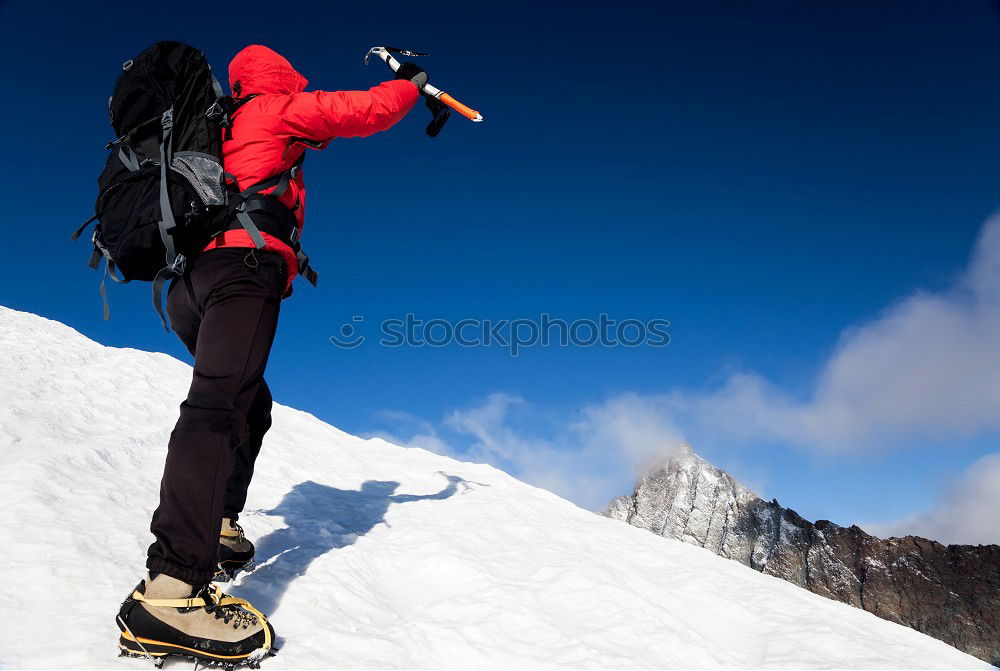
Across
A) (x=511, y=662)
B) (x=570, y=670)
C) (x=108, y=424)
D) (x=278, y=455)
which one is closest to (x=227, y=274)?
(x=511, y=662)

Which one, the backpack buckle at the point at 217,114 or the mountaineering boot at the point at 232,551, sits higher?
the backpack buckle at the point at 217,114

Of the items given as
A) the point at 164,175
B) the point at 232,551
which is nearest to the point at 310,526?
the point at 232,551

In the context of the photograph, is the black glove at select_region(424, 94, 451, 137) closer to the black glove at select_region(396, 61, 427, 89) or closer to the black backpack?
the black glove at select_region(396, 61, 427, 89)

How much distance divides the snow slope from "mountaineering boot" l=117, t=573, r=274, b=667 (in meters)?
0.15

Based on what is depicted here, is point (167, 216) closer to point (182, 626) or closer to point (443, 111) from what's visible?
point (182, 626)

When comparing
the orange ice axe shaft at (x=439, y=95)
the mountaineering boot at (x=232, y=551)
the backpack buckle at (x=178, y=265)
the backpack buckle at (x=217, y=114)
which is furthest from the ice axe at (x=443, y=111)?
the mountaineering boot at (x=232, y=551)

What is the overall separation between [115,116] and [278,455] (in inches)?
241

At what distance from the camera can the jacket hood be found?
4.23m

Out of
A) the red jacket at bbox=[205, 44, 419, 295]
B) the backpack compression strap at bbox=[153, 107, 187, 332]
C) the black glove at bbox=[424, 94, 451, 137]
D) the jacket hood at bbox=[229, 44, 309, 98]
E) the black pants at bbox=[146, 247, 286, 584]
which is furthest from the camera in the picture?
the black glove at bbox=[424, 94, 451, 137]

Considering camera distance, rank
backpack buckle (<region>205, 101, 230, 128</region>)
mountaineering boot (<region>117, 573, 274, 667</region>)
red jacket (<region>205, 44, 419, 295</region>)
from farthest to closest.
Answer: red jacket (<region>205, 44, 419, 295</region>) → backpack buckle (<region>205, 101, 230, 128</region>) → mountaineering boot (<region>117, 573, 274, 667</region>)

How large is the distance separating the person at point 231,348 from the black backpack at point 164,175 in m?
0.15

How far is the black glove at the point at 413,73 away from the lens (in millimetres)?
5254

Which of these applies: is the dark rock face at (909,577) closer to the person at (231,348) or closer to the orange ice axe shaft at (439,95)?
the orange ice axe shaft at (439,95)

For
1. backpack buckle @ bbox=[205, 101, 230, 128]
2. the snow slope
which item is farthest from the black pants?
backpack buckle @ bbox=[205, 101, 230, 128]
